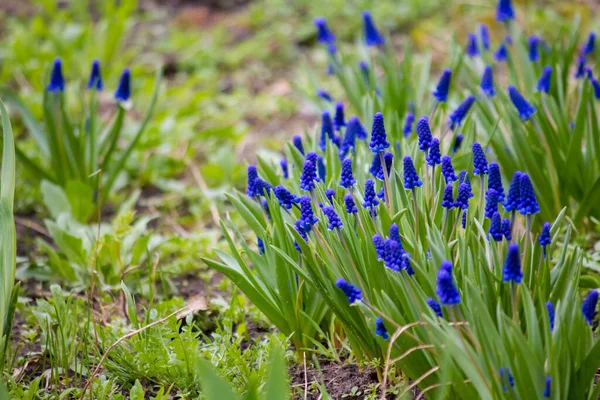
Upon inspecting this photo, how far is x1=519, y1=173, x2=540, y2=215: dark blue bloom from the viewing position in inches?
74.0

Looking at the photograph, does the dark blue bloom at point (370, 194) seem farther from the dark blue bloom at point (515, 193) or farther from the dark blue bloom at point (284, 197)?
the dark blue bloom at point (515, 193)

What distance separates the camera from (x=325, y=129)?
3.00m

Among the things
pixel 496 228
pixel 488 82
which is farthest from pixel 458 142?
pixel 496 228

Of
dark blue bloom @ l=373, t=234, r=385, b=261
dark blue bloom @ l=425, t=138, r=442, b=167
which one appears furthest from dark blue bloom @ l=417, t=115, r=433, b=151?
dark blue bloom @ l=373, t=234, r=385, b=261

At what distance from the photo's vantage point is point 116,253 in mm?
3145

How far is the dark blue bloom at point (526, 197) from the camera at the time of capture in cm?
188

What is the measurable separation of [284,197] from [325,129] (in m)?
0.79

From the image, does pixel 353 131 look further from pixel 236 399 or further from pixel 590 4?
pixel 590 4

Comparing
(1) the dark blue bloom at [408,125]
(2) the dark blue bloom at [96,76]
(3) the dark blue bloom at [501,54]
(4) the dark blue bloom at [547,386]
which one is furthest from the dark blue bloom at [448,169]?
(2) the dark blue bloom at [96,76]

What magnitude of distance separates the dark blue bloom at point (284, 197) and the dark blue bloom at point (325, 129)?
24.6 inches

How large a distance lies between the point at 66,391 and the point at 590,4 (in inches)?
235

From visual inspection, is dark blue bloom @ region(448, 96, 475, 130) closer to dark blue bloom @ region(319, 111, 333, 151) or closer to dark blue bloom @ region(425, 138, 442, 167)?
dark blue bloom @ region(319, 111, 333, 151)

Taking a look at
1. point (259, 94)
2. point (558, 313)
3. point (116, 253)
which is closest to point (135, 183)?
point (116, 253)

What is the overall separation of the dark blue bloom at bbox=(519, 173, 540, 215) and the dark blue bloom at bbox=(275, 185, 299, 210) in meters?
0.79
